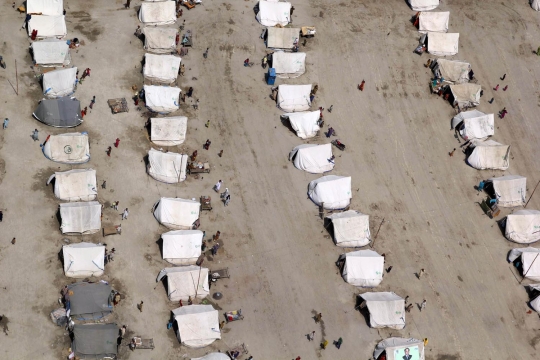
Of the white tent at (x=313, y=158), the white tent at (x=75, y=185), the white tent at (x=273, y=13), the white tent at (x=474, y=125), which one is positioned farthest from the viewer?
the white tent at (x=273, y=13)

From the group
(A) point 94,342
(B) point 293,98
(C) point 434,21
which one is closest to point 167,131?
(B) point 293,98

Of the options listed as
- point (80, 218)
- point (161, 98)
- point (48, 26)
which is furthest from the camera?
point (48, 26)

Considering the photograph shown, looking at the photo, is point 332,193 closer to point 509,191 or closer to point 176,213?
point 176,213

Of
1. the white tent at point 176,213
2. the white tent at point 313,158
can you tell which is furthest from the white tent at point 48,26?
the white tent at point 313,158

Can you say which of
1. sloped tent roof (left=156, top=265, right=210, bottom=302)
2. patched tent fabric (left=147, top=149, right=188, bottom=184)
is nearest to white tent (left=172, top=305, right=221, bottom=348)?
sloped tent roof (left=156, top=265, right=210, bottom=302)

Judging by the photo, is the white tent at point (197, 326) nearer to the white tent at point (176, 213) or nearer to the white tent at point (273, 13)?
the white tent at point (176, 213)
